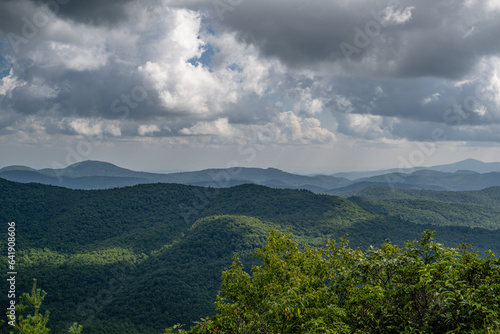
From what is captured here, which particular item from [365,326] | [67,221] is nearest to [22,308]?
[365,326]

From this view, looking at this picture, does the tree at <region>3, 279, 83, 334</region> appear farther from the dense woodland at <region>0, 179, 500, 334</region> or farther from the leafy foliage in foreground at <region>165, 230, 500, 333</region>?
the dense woodland at <region>0, 179, 500, 334</region>

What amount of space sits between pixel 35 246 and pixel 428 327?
7500 inches

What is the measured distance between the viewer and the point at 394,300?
11.9 metres

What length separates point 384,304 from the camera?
1186 cm

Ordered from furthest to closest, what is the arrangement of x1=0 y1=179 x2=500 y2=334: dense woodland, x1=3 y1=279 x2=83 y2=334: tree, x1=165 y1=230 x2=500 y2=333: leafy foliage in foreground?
1. x1=0 y1=179 x2=500 y2=334: dense woodland
2. x1=3 y1=279 x2=83 y2=334: tree
3. x1=165 y1=230 x2=500 y2=333: leafy foliage in foreground

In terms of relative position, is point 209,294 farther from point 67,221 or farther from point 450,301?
point 450,301

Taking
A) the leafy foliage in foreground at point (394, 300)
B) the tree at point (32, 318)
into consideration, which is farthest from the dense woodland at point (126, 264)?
the tree at point (32, 318)

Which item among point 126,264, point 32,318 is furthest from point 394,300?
point 126,264

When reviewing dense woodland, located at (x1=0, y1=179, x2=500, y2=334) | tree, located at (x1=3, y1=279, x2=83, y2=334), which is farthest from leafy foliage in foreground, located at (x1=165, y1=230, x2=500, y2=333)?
dense woodland, located at (x1=0, y1=179, x2=500, y2=334)

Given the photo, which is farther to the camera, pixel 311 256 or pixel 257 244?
pixel 257 244

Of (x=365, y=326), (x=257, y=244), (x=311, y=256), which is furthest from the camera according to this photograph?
(x=257, y=244)

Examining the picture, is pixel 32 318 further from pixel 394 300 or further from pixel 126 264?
pixel 126 264

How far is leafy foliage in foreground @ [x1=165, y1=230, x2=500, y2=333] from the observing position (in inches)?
372

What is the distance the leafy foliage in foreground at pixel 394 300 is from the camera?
9445mm
